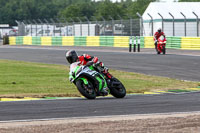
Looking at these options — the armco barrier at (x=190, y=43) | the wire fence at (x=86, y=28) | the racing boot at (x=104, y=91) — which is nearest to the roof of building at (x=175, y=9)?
the wire fence at (x=86, y=28)

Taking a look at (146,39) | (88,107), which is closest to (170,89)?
(88,107)

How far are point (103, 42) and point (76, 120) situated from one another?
3620 centimetres

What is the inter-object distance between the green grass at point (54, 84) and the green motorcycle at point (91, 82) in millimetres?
1283

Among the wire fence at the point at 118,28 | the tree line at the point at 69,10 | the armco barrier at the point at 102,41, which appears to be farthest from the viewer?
the tree line at the point at 69,10

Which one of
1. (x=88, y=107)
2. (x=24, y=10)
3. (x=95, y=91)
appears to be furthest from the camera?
(x=24, y=10)

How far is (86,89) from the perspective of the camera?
1166 cm

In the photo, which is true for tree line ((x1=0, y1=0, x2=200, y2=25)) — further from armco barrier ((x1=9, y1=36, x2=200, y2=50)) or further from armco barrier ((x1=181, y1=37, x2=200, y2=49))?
armco barrier ((x1=181, y1=37, x2=200, y2=49))

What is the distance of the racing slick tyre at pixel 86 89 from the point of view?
1153cm

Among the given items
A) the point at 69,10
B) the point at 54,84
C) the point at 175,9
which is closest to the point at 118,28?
the point at 175,9

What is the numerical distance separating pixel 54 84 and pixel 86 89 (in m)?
3.91

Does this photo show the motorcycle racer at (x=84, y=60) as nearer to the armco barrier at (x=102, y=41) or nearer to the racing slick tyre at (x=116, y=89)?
the racing slick tyre at (x=116, y=89)

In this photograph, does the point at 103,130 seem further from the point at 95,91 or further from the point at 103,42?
the point at 103,42

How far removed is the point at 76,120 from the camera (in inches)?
336

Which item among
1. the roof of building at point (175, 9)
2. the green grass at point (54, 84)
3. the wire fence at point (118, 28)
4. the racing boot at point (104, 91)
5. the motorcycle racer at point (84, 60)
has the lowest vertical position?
the green grass at point (54, 84)
